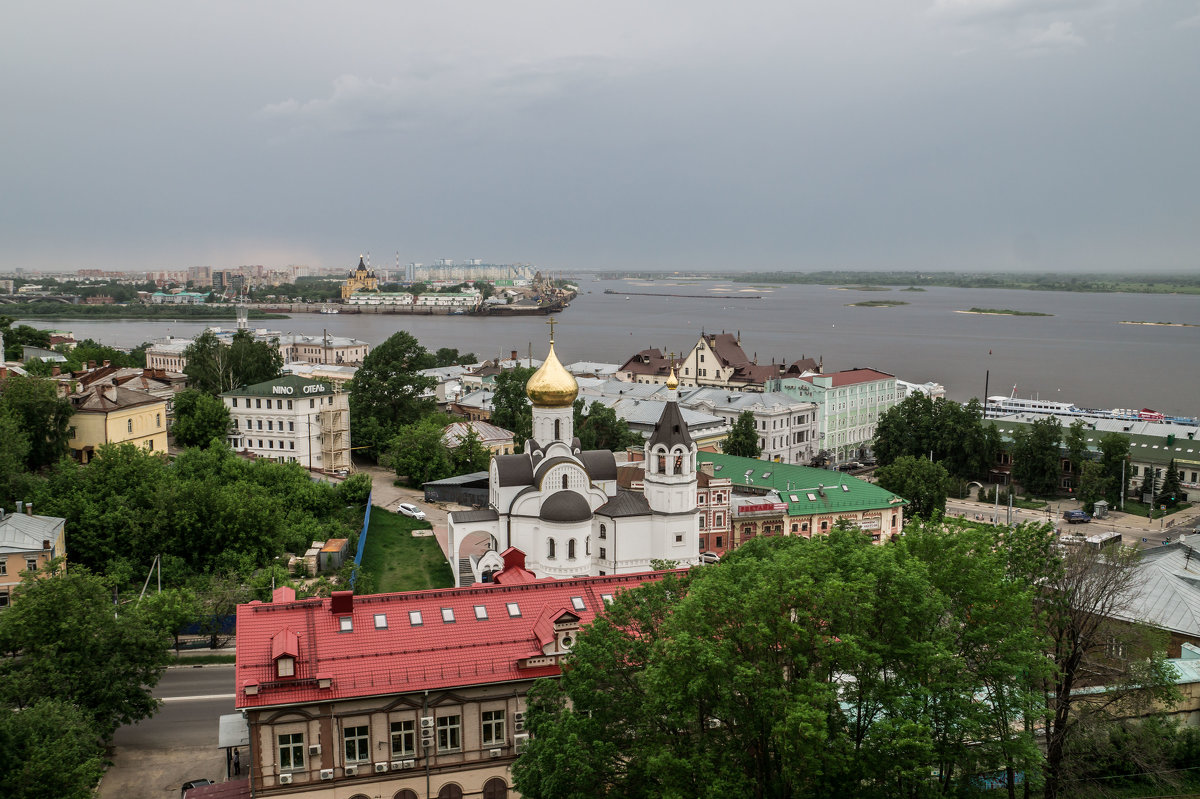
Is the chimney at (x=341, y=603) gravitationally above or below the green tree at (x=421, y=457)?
above

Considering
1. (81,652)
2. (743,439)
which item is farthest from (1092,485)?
(81,652)

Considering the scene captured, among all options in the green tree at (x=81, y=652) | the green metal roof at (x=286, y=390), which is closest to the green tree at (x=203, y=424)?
the green metal roof at (x=286, y=390)

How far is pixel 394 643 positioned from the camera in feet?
55.4

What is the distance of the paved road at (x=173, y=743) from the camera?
17875 millimetres

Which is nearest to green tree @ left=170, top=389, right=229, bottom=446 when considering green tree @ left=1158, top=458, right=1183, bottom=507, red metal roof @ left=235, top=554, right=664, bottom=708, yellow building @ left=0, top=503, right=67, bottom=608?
yellow building @ left=0, top=503, right=67, bottom=608

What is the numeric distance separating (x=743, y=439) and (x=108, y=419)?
27492 mm

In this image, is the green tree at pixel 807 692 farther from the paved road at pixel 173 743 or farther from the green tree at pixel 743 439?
the green tree at pixel 743 439

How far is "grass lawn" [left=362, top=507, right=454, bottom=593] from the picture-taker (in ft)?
99.9

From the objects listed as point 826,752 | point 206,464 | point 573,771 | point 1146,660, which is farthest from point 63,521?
point 1146,660

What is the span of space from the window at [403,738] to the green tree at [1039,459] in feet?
128

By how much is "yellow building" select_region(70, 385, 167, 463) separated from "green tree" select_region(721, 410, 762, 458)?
1006 inches

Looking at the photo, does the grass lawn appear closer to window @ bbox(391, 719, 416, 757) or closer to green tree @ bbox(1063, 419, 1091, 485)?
window @ bbox(391, 719, 416, 757)

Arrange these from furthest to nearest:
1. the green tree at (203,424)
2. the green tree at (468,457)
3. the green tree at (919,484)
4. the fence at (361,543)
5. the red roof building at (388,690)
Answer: the green tree at (468,457) < the green tree at (919,484) < the green tree at (203,424) < the fence at (361,543) < the red roof building at (388,690)

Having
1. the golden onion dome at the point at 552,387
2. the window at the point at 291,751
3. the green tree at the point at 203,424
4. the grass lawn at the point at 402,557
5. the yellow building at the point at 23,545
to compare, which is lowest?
the grass lawn at the point at 402,557
